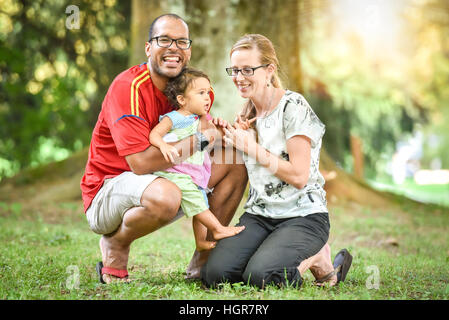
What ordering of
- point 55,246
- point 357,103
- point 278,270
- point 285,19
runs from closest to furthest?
1. point 278,270
2. point 55,246
3. point 285,19
4. point 357,103

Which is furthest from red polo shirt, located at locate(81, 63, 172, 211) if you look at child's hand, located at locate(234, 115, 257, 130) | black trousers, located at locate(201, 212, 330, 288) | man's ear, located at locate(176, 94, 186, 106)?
black trousers, located at locate(201, 212, 330, 288)

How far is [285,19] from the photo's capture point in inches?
311

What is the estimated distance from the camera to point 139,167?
3.32 meters

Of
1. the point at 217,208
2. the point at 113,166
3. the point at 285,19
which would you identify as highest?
the point at 285,19

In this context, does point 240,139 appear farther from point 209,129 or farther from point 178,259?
point 178,259

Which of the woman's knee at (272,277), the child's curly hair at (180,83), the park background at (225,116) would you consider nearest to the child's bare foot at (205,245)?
the park background at (225,116)

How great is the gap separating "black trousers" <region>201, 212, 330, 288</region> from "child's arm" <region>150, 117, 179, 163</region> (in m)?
0.67

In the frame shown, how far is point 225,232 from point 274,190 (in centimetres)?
40

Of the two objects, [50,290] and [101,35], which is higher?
[101,35]

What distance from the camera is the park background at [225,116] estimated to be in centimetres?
378

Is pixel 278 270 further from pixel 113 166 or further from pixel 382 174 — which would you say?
pixel 382 174

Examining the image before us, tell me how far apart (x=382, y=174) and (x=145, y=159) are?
911 cm
